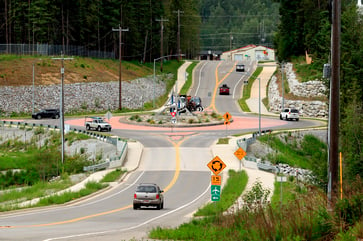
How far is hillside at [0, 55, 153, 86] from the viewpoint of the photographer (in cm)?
9288

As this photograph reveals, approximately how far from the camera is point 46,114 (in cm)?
8425

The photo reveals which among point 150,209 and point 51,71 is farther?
point 51,71

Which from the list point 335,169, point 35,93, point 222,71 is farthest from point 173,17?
point 335,169

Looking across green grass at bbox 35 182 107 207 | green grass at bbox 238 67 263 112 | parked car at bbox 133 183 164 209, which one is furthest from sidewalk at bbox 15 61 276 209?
green grass at bbox 238 67 263 112

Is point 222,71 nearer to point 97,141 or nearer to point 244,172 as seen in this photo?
point 97,141

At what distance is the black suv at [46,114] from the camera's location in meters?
83.4

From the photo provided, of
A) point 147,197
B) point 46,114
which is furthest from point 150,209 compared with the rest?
point 46,114

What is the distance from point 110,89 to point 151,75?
2045 cm

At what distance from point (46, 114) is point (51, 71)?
15496 mm

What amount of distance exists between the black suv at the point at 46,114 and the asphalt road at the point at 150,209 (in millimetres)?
6130

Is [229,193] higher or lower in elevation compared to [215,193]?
lower

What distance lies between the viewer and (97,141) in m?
61.8

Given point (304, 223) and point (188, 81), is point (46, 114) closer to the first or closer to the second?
point (188, 81)

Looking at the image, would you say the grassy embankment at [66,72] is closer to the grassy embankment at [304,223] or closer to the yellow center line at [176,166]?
the yellow center line at [176,166]
